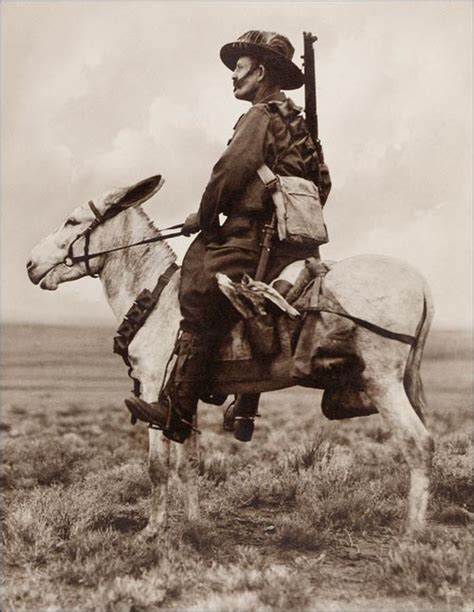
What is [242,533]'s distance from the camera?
231 inches

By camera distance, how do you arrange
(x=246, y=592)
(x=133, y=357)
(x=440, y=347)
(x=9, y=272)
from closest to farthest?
(x=246, y=592), (x=133, y=357), (x=9, y=272), (x=440, y=347)

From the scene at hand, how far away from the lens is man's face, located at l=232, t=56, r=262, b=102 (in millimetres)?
5387

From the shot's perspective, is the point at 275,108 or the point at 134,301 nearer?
the point at 275,108

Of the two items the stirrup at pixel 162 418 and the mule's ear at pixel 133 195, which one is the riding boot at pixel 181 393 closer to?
the stirrup at pixel 162 418

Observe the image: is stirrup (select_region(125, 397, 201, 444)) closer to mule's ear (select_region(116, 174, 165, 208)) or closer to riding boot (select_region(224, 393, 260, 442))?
riding boot (select_region(224, 393, 260, 442))

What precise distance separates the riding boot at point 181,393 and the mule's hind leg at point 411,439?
4.23ft

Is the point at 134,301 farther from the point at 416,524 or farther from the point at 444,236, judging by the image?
the point at 444,236

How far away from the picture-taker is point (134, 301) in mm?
5887

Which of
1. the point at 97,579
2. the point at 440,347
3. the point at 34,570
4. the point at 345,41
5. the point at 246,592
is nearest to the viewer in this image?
the point at 246,592

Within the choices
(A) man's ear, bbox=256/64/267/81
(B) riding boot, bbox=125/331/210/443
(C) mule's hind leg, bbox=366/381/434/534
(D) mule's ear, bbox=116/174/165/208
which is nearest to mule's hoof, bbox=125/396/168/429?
(B) riding boot, bbox=125/331/210/443

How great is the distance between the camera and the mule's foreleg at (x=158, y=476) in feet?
18.2

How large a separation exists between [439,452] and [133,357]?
4.34 m

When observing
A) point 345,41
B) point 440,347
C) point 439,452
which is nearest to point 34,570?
point 439,452

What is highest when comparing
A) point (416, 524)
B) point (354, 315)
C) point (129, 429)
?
point (354, 315)
